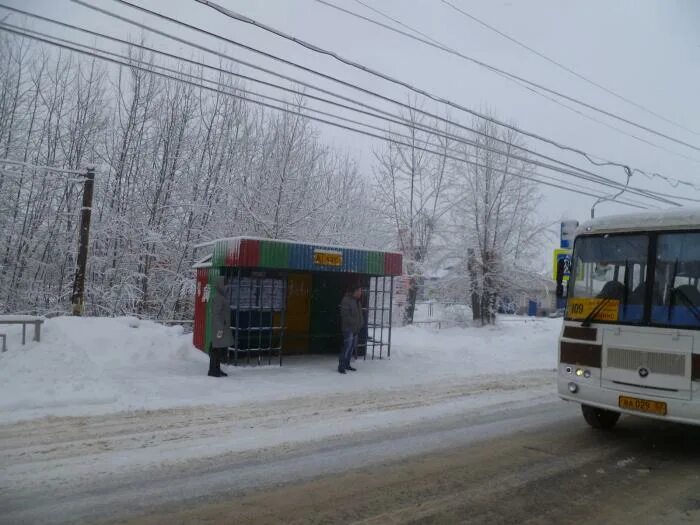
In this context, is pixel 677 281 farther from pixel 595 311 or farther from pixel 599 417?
pixel 599 417

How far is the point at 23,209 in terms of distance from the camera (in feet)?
70.0

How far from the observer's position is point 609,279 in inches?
286

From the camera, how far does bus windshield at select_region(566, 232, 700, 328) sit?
6613 mm

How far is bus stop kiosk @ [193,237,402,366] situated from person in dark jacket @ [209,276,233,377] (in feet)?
1.67

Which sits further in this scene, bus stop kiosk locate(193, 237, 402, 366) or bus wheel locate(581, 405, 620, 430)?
bus stop kiosk locate(193, 237, 402, 366)

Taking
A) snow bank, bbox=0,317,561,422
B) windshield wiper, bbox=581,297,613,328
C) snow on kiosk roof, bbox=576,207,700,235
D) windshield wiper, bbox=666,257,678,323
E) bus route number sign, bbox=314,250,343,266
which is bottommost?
snow bank, bbox=0,317,561,422

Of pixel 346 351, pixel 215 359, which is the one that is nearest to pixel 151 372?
pixel 215 359

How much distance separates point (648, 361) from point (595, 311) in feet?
2.89

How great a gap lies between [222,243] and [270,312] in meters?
1.93

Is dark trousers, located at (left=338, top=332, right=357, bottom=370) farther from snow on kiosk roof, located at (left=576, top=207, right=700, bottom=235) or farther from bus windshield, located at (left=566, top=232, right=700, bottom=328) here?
snow on kiosk roof, located at (left=576, top=207, right=700, bottom=235)

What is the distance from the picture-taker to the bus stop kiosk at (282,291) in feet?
39.2

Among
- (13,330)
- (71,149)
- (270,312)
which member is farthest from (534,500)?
(71,149)

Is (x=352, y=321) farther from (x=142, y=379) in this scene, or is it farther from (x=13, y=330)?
(x=13, y=330)

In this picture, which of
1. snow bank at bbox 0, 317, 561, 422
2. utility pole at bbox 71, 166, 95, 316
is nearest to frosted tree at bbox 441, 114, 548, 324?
snow bank at bbox 0, 317, 561, 422
